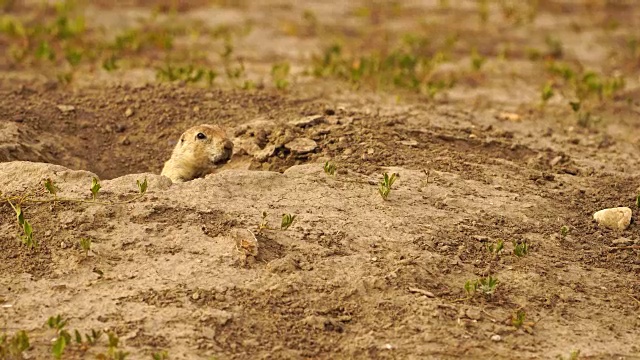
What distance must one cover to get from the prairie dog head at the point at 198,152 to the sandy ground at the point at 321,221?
208mm

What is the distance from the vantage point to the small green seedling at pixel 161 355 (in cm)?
405

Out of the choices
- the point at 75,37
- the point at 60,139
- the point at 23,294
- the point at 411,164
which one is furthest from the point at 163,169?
the point at 75,37

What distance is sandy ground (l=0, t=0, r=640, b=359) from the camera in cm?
445

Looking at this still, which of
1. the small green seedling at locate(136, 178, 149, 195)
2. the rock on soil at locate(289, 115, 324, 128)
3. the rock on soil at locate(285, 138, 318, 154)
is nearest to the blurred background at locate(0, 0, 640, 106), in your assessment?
the rock on soil at locate(289, 115, 324, 128)

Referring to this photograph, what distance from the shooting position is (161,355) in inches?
163

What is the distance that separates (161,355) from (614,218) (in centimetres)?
293

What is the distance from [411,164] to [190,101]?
2082mm

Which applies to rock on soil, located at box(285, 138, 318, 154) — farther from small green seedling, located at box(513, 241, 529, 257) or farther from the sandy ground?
small green seedling, located at box(513, 241, 529, 257)

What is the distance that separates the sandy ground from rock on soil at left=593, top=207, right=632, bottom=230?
0.15 ft

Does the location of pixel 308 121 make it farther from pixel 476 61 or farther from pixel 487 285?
pixel 476 61

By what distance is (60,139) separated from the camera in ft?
22.3

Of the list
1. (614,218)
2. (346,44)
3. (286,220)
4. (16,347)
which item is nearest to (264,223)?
(286,220)

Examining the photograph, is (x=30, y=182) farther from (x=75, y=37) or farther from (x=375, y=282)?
(x=75, y=37)

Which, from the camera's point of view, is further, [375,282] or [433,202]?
[433,202]
